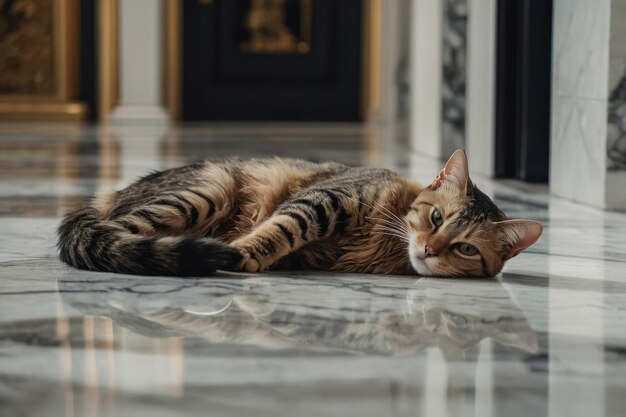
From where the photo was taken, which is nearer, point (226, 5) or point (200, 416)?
point (200, 416)

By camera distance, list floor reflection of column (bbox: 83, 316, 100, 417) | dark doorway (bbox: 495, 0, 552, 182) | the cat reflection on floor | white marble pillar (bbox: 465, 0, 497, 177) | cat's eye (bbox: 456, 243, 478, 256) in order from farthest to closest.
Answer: white marble pillar (bbox: 465, 0, 497, 177) → dark doorway (bbox: 495, 0, 552, 182) → cat's eye (bbox: 456, 243, 478, 256) → the cat reflection on floor → floor reflection of column (bbox: 83, 316, 100, 417)

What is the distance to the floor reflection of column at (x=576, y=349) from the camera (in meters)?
1.89

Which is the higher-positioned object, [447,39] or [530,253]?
[447,39]

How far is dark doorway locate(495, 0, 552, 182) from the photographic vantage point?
19.6 feet

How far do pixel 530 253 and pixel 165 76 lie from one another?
944 centimetres

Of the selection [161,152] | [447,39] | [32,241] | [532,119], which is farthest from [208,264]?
[161,152]

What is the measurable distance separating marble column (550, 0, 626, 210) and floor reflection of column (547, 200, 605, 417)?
4.87 ft

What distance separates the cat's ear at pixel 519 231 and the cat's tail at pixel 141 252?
26.5 inches

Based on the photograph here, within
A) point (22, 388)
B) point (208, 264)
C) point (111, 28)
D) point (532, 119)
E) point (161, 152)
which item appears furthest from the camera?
point (111, 28)

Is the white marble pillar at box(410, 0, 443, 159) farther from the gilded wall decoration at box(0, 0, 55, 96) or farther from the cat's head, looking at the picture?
the gilded wall decoration at box(0, 0, 55, 96)

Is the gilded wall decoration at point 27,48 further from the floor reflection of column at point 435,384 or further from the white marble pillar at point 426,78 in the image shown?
the floor reflection of column at point 435,384

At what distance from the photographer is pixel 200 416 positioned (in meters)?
1.79

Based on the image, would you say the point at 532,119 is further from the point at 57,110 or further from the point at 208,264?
the point at 57,110

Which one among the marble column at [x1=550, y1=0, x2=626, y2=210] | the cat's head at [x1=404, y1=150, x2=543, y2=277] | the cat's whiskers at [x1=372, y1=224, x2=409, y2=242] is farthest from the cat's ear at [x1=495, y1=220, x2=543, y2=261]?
the marble column at [x1=550, y1=0, x2=626, y2=210]
